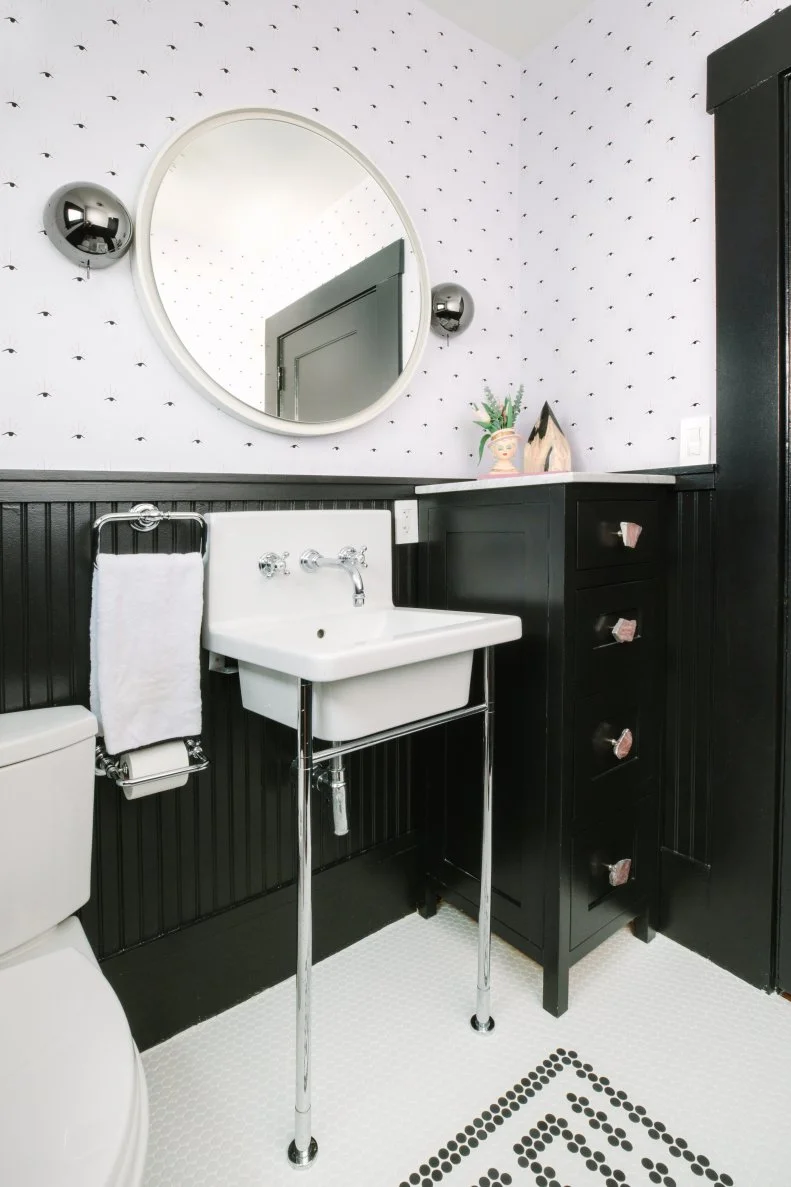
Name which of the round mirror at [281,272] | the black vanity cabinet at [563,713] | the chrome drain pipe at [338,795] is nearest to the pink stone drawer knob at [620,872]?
the black vanity cabinet at [563,713]

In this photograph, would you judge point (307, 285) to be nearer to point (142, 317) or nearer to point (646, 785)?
point (142, 317)

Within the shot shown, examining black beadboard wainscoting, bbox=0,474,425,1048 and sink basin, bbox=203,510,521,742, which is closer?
sink basin, bbox=203,510,521,742

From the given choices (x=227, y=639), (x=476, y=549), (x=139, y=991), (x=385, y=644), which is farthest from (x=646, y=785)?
(x=139, y=991)

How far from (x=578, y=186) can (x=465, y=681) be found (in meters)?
1.43

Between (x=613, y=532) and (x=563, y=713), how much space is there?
404 millimetres

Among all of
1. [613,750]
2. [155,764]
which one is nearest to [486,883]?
[613,750]

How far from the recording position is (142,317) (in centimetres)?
127

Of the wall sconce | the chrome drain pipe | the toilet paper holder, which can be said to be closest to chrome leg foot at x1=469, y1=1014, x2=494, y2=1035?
the chrome drain pipe

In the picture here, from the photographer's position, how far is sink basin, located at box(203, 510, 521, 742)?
1040mm

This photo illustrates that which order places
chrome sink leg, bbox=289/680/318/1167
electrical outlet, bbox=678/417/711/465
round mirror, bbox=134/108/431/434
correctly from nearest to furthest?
1. chrome sink leg, bbox=289/680/318/1167
2. round mirror, bbox=134/108/431/434
3. electrical outlet, bbox=678/417/711/465

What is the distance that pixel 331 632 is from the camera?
1.42 m

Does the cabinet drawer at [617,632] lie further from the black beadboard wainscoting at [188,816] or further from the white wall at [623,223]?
the black beadboard wainscoting at [188,816]

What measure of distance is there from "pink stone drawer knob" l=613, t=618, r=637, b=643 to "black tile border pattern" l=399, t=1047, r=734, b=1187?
2.76ft

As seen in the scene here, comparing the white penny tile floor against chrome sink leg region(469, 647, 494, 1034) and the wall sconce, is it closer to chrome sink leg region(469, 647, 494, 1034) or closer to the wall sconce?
chrome sink leg region(469, 647, 494, 1034)
